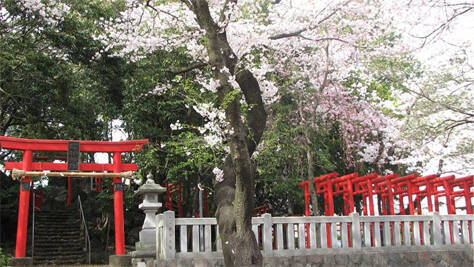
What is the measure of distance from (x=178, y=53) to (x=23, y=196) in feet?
18.4

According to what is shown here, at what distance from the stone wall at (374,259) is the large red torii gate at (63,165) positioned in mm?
3891

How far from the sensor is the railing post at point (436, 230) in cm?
1010

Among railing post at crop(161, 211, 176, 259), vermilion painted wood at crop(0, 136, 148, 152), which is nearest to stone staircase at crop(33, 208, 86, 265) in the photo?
vermilion painted wood at crop(0, 136, 148, 152)

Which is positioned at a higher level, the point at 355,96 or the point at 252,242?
the point at 355,96

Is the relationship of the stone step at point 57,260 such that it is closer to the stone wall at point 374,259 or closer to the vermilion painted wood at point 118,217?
the vermilion painted wood at point 118,217

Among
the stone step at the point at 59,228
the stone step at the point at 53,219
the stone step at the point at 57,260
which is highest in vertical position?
the stone step at the point at 53,219

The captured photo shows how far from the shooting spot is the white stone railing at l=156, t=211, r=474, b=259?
8258 mm

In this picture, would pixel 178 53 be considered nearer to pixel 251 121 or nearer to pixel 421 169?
pixel 251 121

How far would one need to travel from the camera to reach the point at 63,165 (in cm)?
1266

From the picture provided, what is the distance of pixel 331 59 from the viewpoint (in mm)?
13539

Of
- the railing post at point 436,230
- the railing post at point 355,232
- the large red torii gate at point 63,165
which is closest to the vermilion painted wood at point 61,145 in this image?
the large red torii gate at point 63,165

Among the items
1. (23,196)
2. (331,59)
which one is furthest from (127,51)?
(331,59)

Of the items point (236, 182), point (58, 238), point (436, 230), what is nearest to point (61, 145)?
point (58, 238)

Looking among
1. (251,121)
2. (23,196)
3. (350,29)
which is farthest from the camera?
(350,29)
